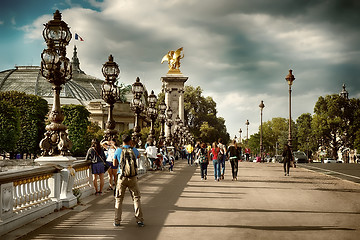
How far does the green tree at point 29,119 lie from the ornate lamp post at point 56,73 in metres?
62.2

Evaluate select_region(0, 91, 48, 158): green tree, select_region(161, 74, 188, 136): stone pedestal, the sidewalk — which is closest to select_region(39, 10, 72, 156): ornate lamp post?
the sidewalk

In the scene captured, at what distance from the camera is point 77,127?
8744cm

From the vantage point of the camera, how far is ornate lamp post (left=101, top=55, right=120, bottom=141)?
1927cm

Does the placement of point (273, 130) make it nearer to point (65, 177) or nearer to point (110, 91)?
point (110, 91)

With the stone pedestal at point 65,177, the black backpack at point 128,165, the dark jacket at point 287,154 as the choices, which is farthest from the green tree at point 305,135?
the black backpack at point 128,165

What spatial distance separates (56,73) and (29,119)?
6624 centimetres

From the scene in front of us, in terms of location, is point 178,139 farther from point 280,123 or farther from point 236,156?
point 280,123

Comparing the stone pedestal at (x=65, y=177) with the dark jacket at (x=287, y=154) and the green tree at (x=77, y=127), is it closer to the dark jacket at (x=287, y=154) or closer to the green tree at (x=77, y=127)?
the dark jacket at (x=287, y=154)

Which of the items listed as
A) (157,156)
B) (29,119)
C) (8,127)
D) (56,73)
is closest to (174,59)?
(29,119)

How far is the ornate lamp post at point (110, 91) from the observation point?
19266mm

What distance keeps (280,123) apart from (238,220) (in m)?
163

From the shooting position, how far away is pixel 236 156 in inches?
898

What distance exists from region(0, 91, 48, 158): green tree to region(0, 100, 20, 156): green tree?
204 inches

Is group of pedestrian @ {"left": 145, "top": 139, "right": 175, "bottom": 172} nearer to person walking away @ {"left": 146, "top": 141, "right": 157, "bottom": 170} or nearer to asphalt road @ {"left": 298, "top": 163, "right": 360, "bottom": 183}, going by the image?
person walking away @ {"left": 146, "top": 141, "right": 157, "bottom": 170}
